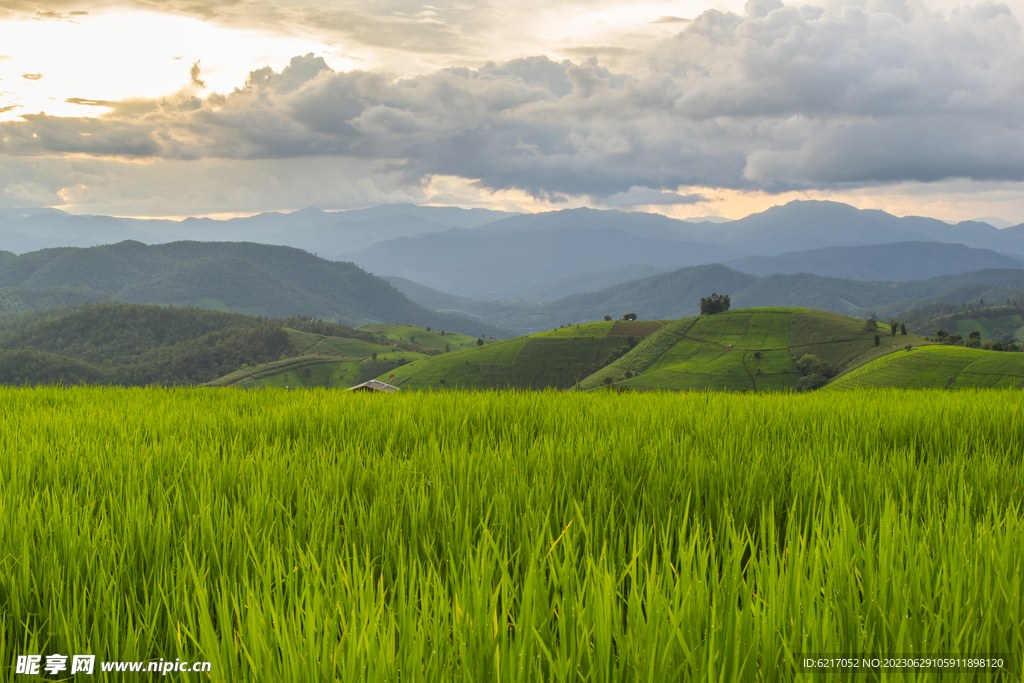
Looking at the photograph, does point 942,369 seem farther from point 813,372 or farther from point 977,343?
point 977,343

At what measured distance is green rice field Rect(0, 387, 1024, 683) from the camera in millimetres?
1840

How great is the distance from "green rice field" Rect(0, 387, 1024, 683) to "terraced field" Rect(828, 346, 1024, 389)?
16086cm

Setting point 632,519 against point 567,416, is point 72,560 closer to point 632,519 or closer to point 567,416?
point 632,519

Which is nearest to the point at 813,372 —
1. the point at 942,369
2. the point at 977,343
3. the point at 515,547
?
the point at 942,369

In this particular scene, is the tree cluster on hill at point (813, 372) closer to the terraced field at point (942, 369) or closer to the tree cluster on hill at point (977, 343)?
the terraced field at point (942, 369)

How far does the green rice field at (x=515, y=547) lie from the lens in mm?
1840

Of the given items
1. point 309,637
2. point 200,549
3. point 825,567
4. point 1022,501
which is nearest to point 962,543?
point 825,567

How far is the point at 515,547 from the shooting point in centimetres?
319

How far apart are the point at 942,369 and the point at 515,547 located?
192 m

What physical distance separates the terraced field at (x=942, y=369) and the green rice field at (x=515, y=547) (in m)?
161

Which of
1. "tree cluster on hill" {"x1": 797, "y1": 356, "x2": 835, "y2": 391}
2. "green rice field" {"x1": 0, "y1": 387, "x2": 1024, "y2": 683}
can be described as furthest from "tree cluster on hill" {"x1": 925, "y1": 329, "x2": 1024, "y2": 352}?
"green rice field" {"x1": 0, "y1": 387, "x2": 1024, "y2": 683}

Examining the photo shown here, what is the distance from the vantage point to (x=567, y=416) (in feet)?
23.3

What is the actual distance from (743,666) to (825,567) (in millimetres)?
1061

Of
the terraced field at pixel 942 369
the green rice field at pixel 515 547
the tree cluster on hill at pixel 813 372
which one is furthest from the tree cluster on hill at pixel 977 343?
the green rice field at pixel 515 547
